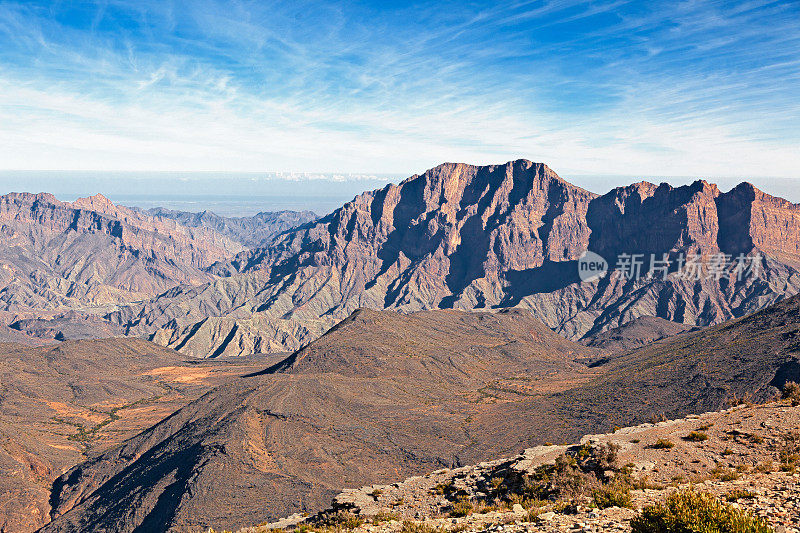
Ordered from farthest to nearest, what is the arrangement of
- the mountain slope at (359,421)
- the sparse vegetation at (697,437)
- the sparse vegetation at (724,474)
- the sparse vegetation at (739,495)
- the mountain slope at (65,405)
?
1. the mountain slope at (65,405)
2. the mountain slope at (359,421)
3. the sparse vegetation at (697,437)
4. the sparse vegetation at (724,474)
5. the sparse vegetation at (739,495)

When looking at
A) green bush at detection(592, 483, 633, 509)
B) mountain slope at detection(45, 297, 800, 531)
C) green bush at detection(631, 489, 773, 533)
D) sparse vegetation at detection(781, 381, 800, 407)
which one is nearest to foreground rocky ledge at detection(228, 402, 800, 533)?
green bush at detection(592, 483, 633, 509)

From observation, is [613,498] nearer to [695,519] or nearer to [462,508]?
[695,519]

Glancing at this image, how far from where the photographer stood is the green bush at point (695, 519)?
17.0 m

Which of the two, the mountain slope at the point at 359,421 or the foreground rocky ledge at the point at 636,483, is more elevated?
the foreground rocky ledge at the point at 636,483

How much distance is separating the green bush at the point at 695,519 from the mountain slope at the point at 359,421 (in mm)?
56544

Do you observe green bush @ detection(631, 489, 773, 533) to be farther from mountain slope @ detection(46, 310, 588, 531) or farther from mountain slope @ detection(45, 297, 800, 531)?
mountain slope @ detection(46, 310, 588, 531)

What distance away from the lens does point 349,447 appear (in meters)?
89.9

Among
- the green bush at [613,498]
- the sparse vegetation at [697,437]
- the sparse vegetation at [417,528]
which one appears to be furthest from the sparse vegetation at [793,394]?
the sparse vegetation at [417,528]

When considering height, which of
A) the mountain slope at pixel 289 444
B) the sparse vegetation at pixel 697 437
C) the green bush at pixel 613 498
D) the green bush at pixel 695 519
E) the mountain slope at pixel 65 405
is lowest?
A: the mountain slope at pixel 65 405

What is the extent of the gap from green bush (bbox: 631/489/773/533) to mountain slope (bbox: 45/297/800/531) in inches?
2226

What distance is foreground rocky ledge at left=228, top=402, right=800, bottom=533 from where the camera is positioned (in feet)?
75.7

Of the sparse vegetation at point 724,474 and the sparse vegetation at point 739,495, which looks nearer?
the sparse vegetation at point 739,495

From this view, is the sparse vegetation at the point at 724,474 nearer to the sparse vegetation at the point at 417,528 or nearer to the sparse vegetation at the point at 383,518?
the sparse vegetation at the point at 417,528

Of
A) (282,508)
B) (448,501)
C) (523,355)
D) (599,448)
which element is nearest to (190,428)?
(282,508)
